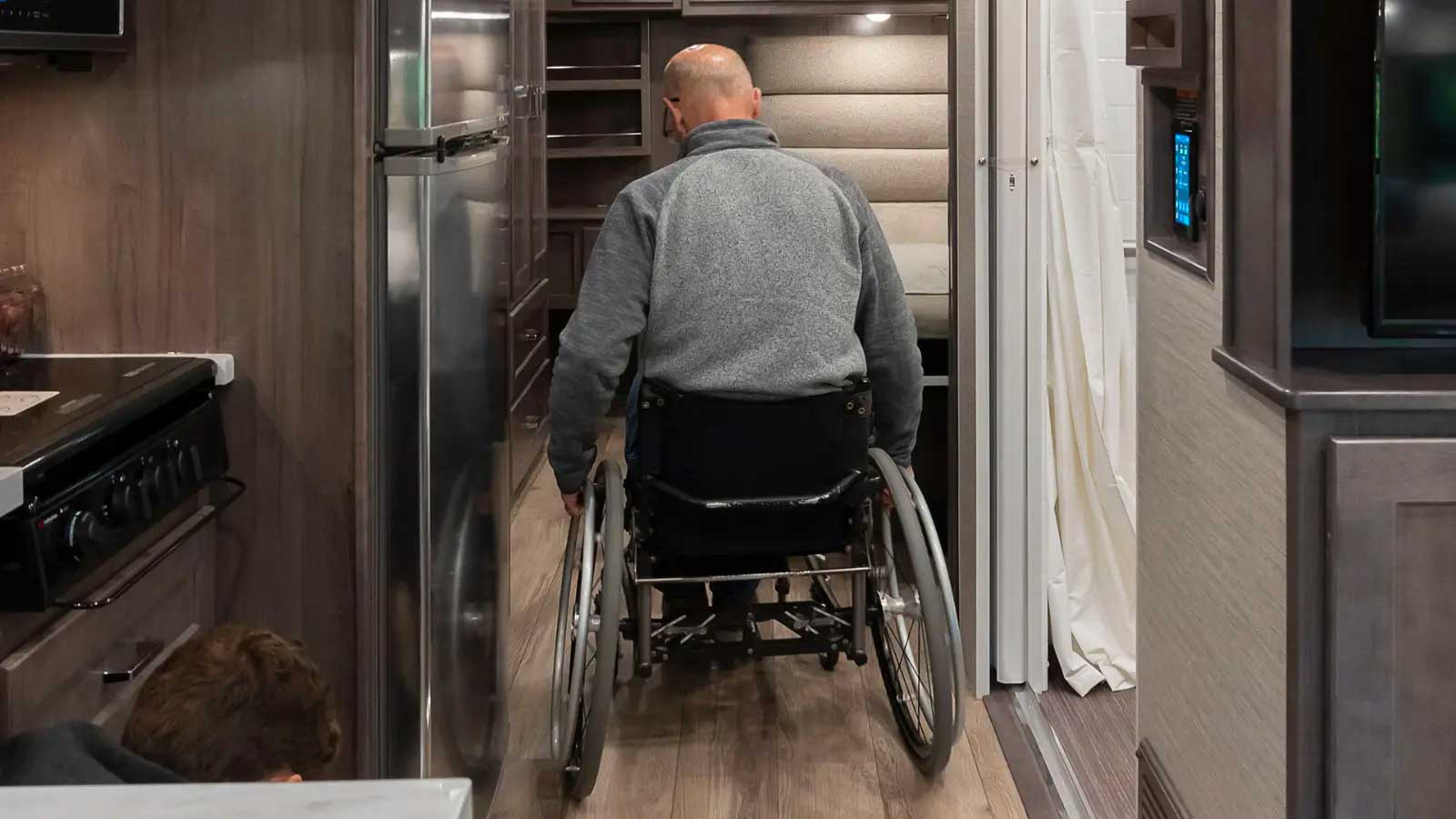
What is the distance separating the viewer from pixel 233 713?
→ 60.2 inches

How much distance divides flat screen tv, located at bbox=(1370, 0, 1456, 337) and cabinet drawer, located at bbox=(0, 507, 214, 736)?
142 centimetres

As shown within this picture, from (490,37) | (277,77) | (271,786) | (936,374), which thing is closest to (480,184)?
(490,37)

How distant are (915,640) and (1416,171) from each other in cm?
227

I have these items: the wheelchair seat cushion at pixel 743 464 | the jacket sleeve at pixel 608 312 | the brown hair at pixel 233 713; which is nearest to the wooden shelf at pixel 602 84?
the jacket sleeve at pixel 608 312

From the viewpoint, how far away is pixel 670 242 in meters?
3.13

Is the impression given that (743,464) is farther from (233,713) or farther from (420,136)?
(233,713)

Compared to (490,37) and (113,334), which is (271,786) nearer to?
(113,334)

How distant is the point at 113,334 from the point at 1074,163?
6.72 ft

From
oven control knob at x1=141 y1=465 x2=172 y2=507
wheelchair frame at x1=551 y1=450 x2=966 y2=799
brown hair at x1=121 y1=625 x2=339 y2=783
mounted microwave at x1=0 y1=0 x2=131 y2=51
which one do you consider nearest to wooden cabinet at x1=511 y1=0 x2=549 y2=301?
wheelchair frame at x1=551 y1=450 x2=966 y2=799

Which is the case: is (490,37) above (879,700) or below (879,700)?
above

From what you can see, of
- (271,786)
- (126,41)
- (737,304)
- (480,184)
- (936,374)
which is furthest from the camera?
(936,374)

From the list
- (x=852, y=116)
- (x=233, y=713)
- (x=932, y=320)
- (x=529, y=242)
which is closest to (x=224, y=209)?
(x=233, y=713)

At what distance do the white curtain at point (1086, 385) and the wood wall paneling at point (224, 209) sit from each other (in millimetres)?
1734

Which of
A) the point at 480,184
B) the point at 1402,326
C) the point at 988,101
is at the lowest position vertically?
the point at 1402,326
